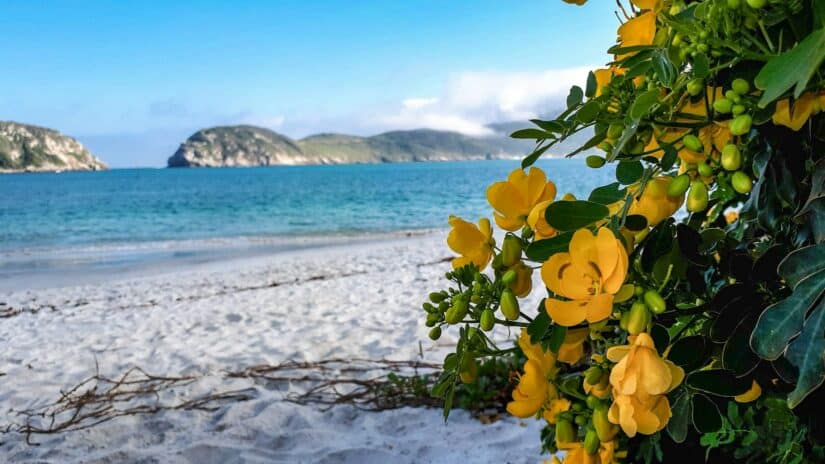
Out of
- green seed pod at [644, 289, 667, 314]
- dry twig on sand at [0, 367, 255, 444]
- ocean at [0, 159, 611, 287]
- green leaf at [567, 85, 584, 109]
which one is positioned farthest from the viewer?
ocean at [0, 159, 611, 287]

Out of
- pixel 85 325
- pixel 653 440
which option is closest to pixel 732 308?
pixel 653 440

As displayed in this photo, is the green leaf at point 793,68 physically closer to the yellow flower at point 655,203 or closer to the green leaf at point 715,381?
the yellow flower at point 655,203

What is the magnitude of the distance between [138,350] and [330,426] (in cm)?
228

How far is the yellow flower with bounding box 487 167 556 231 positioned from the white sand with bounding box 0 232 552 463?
209 cm

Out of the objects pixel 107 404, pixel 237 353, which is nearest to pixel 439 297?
pixel 107 404

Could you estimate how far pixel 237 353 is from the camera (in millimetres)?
4230

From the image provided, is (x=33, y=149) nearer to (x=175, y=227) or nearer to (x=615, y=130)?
(x=175, y=227)

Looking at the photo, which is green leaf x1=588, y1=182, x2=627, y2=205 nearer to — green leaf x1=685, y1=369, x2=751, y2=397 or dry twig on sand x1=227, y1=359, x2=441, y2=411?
green leaf x1=685, y1=369, x2=751, y2=397

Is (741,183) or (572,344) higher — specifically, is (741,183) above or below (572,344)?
above

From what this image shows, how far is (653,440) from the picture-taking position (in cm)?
111

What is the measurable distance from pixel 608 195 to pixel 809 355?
0.67 feet

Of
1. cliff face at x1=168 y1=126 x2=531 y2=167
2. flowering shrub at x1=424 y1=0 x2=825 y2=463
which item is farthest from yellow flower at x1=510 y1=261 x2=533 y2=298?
cliff face at x1=168 y1=126 x2=531 y2=167

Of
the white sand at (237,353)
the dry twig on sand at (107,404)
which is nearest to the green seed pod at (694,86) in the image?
the white sand at (237,353)

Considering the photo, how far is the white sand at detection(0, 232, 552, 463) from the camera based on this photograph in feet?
8.70
